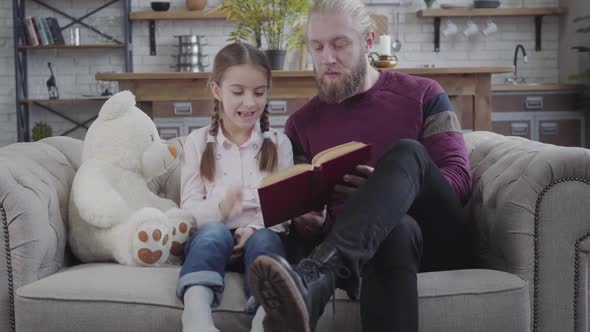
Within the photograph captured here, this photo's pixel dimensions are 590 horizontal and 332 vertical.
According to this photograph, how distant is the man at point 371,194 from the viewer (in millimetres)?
1293

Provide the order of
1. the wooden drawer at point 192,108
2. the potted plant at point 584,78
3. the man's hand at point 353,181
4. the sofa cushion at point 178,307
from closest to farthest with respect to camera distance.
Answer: the sofa cushion at point 178,307 → the man's hand at point 353,181 → the wooden drawer at point 192,108 → the potted plant at point 584,78

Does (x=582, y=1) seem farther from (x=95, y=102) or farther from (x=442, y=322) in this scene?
(x=442, y=322)

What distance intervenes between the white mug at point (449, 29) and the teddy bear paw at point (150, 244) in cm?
451

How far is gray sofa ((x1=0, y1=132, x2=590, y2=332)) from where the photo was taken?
147 cm

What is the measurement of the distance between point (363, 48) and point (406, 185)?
0.68m

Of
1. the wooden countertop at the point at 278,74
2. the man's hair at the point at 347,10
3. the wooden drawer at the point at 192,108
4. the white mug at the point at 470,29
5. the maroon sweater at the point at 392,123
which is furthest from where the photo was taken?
the white mug at the point at 470,29

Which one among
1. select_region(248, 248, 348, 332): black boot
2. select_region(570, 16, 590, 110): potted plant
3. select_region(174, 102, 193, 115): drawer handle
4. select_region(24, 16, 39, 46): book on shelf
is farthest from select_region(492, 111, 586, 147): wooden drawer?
select_region(248, 248, 348, 332): black boot

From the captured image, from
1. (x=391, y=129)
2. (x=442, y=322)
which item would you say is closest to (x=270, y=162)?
(x=391, y=129)

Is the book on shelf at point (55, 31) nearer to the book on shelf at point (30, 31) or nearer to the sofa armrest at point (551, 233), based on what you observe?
the book on shelf at point (30, 31)

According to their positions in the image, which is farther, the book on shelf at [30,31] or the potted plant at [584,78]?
the book on shelf at [30,31]

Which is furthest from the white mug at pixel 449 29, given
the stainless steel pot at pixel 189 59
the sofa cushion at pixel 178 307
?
the sofa cushion at pixel 178 307

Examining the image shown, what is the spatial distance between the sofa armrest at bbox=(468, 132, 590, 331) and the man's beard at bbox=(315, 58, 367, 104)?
1.84ft

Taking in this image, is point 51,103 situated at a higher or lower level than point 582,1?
lower

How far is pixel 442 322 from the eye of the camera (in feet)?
4.83
